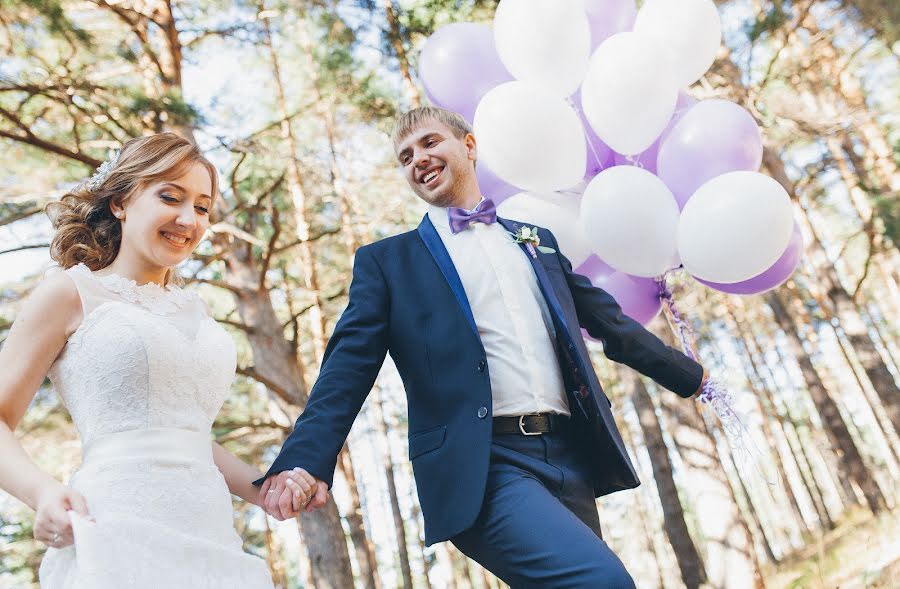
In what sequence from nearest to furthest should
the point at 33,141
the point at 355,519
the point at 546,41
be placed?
1. the point at 546,41
2. the point at 33,141
3. the point at 355,519

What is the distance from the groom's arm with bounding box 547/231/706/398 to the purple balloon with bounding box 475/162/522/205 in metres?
1.30

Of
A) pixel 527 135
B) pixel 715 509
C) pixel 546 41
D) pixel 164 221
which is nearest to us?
pixel 164 221

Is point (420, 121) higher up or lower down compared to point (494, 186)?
lower down

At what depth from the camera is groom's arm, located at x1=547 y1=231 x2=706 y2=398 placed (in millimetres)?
2844

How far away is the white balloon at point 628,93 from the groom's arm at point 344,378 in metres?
1.70

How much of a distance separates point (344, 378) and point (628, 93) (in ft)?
6.97

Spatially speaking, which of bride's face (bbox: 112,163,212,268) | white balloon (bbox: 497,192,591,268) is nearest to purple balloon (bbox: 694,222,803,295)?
white balloon (bbox: 497,192,591,268)

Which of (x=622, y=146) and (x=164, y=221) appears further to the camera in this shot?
(x=622, y=146)

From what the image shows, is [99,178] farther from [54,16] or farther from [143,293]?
[54,16]

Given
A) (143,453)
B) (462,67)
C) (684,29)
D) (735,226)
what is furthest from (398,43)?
(143,453)

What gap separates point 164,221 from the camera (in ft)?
7.48

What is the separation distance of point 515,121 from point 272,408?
5072mm

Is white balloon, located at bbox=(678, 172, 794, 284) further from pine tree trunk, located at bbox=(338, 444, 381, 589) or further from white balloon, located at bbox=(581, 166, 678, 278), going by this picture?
pine tree trunk, located at bbox=(338, 444, 381, 589)

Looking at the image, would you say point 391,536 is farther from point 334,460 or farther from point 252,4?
point 334,460
